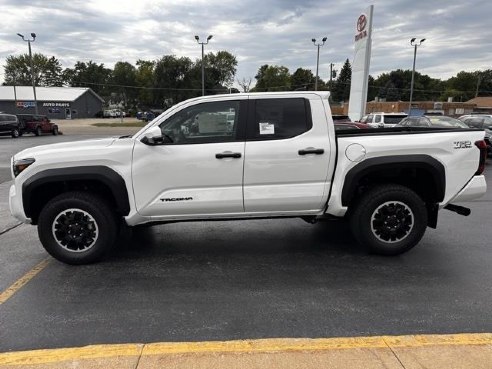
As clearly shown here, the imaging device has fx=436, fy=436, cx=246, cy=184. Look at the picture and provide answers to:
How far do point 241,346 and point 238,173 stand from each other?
2025mm

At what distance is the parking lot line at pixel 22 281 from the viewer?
4.08m

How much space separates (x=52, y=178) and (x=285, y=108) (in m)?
2.61

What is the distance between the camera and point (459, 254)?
5.12m

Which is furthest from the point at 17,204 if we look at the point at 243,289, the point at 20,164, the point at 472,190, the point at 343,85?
the point at 343,85

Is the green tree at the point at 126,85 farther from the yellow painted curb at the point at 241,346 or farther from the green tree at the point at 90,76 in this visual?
the yellow painted curb at the point at 241,346

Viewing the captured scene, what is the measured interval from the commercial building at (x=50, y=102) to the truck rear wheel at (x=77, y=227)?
77.4 m

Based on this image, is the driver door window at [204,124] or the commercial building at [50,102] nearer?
the driver door window at [204,124]

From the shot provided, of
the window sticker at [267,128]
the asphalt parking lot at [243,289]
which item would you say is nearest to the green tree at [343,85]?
the asphalt parking lot at [243,289]

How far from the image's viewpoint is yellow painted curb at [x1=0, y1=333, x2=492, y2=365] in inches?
118

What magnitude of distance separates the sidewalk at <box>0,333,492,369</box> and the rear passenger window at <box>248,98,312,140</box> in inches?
90.6

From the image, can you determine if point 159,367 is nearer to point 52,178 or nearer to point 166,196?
point 166,196

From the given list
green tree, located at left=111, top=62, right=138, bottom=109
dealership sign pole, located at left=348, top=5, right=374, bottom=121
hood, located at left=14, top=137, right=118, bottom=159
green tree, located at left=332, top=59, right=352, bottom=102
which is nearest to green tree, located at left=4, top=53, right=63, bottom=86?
green tree, located at left=111, top=62, right=138, bottom=109

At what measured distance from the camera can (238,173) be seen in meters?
4.68

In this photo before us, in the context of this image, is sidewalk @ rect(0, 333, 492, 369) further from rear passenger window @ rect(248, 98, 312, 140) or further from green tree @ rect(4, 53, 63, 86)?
green tree @ rect(4, 53, 63, 86)
